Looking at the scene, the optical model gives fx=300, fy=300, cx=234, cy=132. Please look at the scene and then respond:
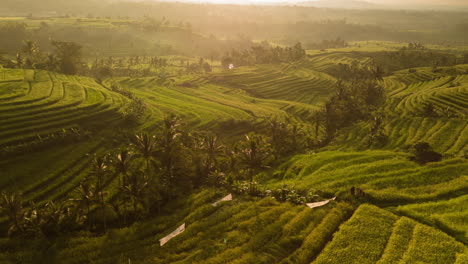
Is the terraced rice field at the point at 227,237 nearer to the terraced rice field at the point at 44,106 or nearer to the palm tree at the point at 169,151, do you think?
the palm tree at the point at 169,151

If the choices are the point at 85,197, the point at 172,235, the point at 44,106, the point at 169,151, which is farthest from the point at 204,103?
the point at 172,235

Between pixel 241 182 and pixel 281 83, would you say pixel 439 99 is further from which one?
Result: pixel 241 182

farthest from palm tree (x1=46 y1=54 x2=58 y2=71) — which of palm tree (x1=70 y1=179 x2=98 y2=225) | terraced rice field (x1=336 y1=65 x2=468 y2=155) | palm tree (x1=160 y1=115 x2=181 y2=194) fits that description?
terraced rice field (x1=336 y1=65 x2=468 y2=155)

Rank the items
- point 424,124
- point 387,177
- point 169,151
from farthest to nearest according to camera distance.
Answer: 1. point 424,124
2. point 169,151
3. point 387,177

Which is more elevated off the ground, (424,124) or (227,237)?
(424,124)

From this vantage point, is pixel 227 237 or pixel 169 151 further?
pixel 169 151

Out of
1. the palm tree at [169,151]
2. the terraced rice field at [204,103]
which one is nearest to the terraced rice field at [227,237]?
the palm tree at [169,151]

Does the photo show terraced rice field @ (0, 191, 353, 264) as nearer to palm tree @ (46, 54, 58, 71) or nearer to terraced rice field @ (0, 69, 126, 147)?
terraced rice field @ (0, 69, 126, 147)

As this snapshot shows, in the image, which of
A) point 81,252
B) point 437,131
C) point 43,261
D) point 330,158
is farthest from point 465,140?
point 43,261
